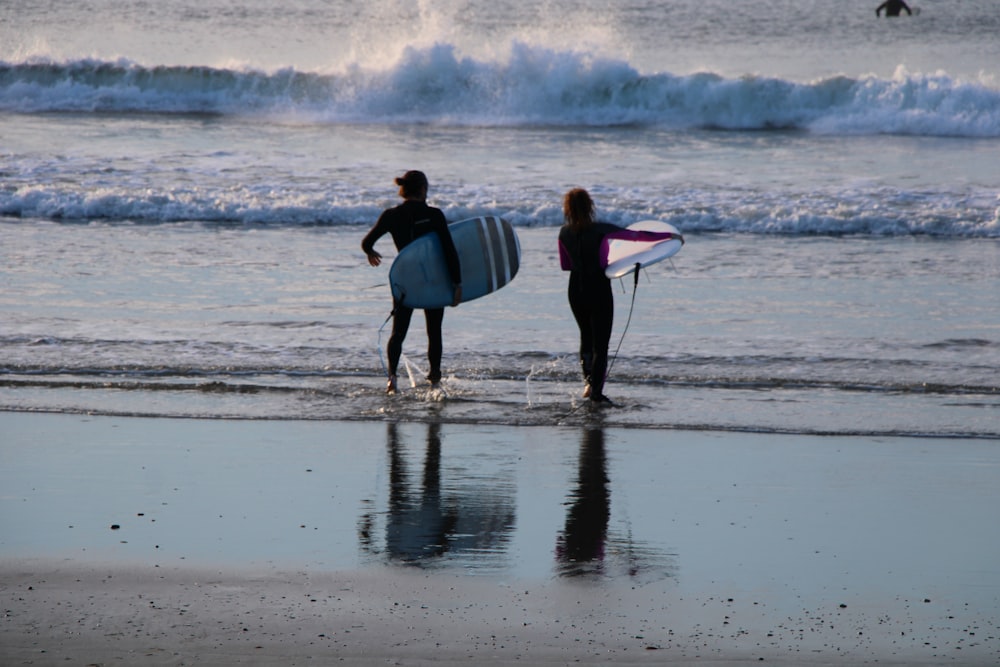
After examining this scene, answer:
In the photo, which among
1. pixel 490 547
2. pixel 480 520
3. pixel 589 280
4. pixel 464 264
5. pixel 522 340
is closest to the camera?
pixel 490 547

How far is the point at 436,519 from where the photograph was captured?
563 centimetres

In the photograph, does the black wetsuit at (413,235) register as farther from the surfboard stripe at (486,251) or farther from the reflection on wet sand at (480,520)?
the reflection on wet sand at (480,520)

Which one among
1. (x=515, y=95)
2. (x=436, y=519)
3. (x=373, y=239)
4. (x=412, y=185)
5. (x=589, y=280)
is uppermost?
(x=515, y=95)

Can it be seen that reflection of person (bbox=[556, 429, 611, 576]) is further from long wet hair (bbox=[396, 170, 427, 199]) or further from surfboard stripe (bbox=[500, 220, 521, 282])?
surfboard stripe (bbox=[500, 220, 521, 282])

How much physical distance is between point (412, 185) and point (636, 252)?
1.61 m

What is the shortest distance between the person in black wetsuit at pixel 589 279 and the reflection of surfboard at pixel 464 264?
878mm

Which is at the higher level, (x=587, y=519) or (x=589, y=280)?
(x=589, y=280)

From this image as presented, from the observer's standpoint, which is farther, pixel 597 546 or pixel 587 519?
pixel 587 519

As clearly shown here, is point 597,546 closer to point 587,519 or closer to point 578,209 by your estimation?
point 587,519

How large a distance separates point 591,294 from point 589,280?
0.32 ft

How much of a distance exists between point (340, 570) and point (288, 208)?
40.3ft

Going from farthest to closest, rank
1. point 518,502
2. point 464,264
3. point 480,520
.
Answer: point 464,264 → point 518,502 → point 480,520

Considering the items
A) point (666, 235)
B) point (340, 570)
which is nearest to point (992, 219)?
point (666, 235)

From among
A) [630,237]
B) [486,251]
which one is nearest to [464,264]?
[486,251]
